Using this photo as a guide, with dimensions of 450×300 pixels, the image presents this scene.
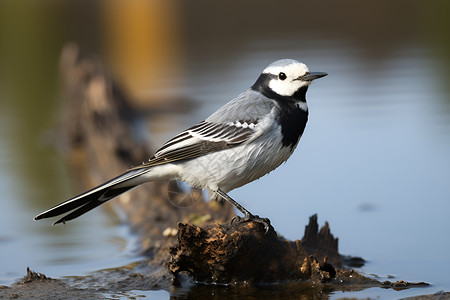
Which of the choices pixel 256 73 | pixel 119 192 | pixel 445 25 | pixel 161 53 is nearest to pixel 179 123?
pixel 256 73

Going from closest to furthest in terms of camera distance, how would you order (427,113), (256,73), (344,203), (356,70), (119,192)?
(119,192)
(344,203)
(427,113)
(256,73)
(356,70)

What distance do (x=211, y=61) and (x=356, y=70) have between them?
3.45 metres

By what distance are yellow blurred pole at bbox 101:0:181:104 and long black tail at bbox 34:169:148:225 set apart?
26.5 ft

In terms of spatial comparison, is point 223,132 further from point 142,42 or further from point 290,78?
point 142,42

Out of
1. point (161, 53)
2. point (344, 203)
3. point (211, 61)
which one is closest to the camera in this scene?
point (344, 203)

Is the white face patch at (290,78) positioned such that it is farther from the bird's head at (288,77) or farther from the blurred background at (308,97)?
the blurred background at (308,97)

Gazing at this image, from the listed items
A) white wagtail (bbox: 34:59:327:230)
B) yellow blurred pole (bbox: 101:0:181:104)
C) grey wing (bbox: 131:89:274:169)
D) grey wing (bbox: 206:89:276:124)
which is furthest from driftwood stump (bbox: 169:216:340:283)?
yellow blurred pole (bbox: 101:0:181:104)

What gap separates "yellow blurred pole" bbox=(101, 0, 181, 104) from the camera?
17.6 m

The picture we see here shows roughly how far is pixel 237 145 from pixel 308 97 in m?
8.50

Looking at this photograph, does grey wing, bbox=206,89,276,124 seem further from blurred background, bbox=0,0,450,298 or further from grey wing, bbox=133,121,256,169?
blurred background, bbox=0,0,450,298

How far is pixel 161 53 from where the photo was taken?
21328mm

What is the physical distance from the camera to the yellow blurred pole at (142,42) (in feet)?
57.9

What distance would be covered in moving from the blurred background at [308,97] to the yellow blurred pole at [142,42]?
0.07 m

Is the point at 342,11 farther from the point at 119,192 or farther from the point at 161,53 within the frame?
the point at 119,192
